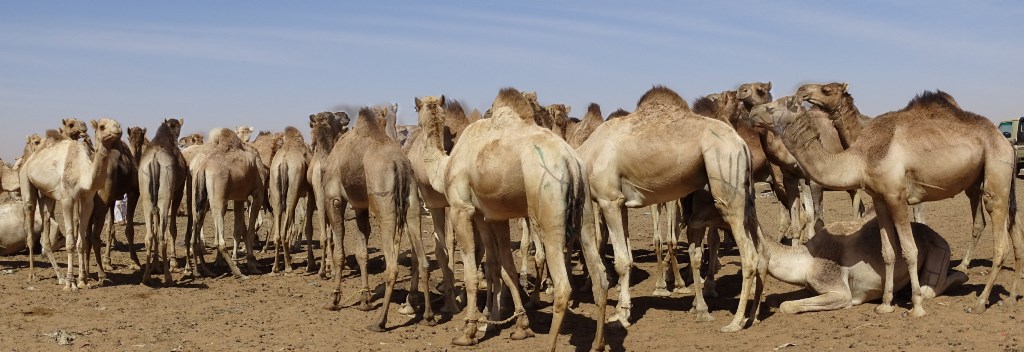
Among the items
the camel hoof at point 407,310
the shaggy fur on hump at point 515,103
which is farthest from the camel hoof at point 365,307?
the shaggy fur on hump at point 515,103

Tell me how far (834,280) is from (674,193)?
1.75 m

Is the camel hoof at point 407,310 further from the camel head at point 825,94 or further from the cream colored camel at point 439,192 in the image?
the camel head at point 825,94

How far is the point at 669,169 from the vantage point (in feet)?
28.3

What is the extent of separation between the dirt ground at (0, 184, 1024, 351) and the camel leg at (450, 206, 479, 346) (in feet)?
0.49

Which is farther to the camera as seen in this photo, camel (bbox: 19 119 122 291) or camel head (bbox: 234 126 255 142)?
camel head (bbox: 234 126 255 142)

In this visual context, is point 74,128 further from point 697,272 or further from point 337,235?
point 697,272

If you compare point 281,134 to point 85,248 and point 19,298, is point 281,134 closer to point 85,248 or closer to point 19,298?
point 85,248

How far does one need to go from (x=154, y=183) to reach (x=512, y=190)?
23.3 feet

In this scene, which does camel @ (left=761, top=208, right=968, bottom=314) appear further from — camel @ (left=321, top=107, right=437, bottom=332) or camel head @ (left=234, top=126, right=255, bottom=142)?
camel head @ (left=234, top=126, right=255, bottom=142)

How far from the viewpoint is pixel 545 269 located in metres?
11.7

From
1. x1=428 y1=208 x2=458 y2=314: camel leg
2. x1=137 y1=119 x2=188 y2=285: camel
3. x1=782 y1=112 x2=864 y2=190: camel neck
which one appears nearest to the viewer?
x1=782 y1=112 x2=864 y2=190: camel neck

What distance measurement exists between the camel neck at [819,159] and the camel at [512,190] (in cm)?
261

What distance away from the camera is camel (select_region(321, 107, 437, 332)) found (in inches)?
366

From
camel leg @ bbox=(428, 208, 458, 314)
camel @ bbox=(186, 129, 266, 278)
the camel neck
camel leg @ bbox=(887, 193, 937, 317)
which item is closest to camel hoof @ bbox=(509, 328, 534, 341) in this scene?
camel leg @ bbox=(428, 208, 458, 314)
